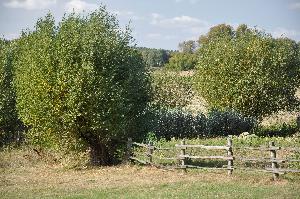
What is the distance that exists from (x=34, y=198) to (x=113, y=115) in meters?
6.64

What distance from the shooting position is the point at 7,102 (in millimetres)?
30531

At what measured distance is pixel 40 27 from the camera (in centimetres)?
2295

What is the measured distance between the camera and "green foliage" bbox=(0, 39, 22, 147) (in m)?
30.6

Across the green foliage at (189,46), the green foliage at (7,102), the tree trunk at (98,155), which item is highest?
the green foliage at (189,46)

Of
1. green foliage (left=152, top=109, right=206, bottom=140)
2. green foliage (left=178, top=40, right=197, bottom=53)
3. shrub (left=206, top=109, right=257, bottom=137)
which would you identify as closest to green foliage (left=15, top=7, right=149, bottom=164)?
green foliage (left=152, top=109, right=206, bottom=140)

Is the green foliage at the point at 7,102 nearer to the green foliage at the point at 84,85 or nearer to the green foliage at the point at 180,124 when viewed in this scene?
the green foliage at the point at 84,85

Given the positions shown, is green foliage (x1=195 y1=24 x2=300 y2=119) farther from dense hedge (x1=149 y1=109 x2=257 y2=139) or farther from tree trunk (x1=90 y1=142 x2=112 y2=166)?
tree trunk (x1=90 y1=142 x2=112 y2=166)

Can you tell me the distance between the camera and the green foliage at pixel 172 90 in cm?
4989

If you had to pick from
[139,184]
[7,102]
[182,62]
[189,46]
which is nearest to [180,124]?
[7,102]

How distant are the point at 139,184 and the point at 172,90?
33908mm

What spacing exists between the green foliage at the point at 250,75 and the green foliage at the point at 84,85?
12.8m

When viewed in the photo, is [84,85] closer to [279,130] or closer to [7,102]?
[7,102]

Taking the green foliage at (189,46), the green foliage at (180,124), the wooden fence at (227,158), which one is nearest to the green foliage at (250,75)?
the green foliage at (180,124)

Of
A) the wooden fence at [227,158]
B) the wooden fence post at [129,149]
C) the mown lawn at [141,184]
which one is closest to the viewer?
the mown lawn at [141,184]
